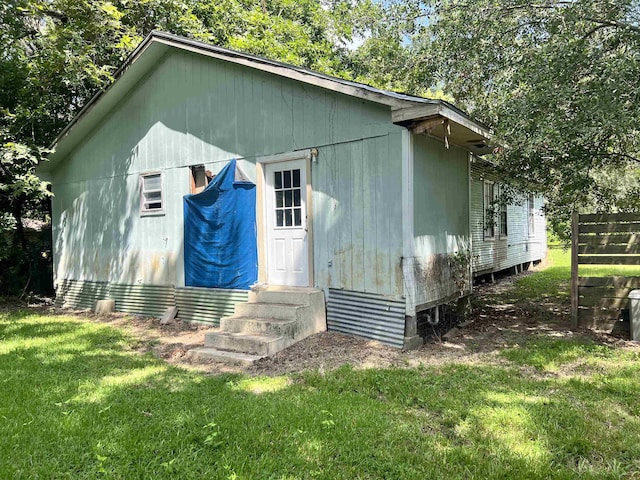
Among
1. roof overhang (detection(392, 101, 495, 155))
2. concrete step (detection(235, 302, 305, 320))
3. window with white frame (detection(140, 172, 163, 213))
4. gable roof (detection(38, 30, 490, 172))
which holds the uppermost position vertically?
gable roof (detection(38, 30, 490, 172))

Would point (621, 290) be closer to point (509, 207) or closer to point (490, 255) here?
point (490, 255)

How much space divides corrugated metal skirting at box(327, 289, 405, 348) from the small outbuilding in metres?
0.02

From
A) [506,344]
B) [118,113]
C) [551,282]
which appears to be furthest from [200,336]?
[551,282]

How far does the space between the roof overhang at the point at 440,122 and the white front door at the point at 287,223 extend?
184cm

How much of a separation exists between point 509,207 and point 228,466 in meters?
12.2

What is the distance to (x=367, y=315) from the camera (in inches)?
241

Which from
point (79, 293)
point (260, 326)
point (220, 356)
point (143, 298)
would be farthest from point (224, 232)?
point (79, 293)

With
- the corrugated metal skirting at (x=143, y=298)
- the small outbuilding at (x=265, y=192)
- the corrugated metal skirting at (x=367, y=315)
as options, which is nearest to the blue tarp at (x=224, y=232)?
the small outbuilding at (x=265, y=192)

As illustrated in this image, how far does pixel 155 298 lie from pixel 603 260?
7885mm

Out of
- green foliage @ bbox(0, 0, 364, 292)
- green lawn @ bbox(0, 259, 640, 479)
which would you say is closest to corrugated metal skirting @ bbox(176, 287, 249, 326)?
green lawn @ bbox(0, 259, 640, 479)

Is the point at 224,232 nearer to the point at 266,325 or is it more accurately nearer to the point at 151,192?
the point at 266,325

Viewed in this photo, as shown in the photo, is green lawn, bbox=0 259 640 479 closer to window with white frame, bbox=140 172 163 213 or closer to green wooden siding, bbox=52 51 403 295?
green wooden siding, bbox=52 51 403 295

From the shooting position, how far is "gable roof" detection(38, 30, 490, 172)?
214 inches

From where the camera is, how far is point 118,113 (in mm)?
9555
